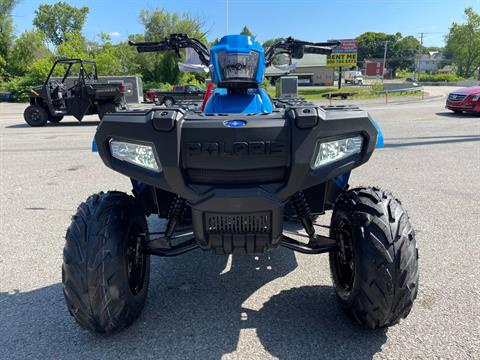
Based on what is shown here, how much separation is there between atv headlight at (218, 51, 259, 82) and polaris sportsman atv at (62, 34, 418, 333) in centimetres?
86

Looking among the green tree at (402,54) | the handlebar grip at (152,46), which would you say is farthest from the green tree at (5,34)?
the green tree at (402,54)

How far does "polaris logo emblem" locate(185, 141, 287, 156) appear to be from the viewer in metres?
1.86

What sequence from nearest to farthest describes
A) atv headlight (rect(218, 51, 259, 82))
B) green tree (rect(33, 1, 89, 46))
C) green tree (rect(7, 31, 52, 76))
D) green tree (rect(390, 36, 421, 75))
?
1. atv headlight (rect(218, 51, 259, 82))
2. green tree (rect(7, 31, 52, 76))
3. green tree (rect(33, 1, 89, 46))
4. green tree (rect(390, 36, 421, 75))

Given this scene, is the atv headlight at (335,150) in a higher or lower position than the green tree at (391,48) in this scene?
lower

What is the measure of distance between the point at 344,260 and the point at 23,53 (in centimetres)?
4671

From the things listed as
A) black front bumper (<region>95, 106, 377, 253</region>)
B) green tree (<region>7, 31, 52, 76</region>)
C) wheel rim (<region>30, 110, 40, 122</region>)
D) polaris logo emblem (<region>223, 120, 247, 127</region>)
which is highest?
green tree (<region>7, 31, 52, 76</region>)

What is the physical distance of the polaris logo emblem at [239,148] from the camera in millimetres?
1857

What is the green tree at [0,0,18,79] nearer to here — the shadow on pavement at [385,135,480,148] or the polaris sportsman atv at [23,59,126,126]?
the polaris sportsman atv at [23,59,126,126]

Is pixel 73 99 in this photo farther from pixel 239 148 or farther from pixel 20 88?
pixel 20 88

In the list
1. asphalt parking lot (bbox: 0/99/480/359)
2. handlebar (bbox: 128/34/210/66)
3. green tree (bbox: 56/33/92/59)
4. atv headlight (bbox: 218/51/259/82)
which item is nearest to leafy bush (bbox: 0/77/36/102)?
green tree (bbox: 56/33/92/59)

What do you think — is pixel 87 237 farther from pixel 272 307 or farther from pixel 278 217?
pixel 272 307

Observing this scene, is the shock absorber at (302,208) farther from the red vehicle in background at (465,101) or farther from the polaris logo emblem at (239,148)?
the red vehicle in background at (465,101)

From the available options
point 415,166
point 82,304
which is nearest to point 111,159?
point 82,304

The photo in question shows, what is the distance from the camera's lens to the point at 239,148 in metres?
1.86
